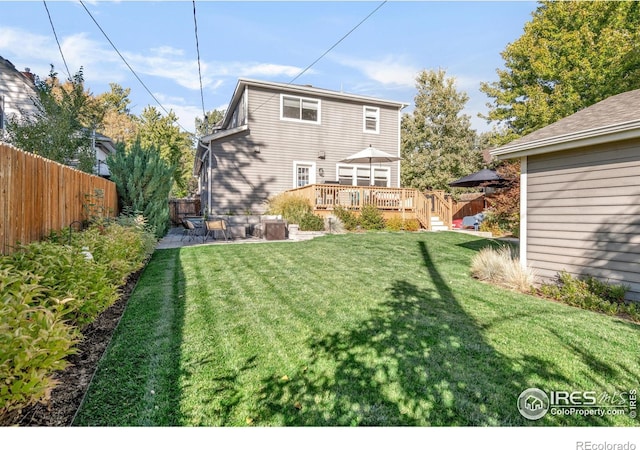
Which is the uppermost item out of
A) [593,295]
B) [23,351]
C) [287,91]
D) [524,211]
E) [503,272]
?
[287,91]

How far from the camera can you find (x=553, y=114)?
15.4 meters

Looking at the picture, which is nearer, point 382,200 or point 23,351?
point 23,351

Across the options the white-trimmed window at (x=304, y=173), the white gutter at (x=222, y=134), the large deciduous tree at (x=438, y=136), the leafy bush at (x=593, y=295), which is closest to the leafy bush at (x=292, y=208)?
the white-trimmed window at (x=304, y=173)

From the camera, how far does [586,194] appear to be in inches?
200

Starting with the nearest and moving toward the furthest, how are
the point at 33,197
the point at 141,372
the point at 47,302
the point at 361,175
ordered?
the point at 141,372 < the point at 47,302 < the point at 33,197 < the point at 361,175

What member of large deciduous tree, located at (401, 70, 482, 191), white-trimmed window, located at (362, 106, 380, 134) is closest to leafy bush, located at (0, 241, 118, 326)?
white-trimmed window, located at (362, 106, 380, 134)

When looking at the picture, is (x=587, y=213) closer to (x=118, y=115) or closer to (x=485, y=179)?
(x=485, y=179)

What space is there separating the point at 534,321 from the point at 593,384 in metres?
1.41

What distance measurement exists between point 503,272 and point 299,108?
1188 cm

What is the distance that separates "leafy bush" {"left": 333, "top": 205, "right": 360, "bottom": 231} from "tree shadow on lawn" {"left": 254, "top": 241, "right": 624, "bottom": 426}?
28.5 feet

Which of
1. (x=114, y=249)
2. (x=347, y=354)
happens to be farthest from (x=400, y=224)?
(x=347, y=354)

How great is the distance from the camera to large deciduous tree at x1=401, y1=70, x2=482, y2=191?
24250 millimetres

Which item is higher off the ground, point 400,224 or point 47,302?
point 400,224
